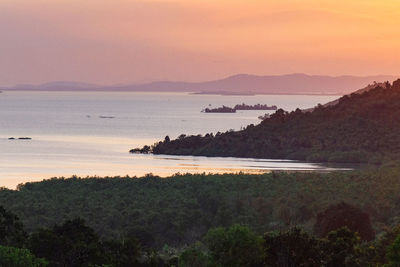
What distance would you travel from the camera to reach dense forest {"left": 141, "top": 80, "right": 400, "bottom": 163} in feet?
257

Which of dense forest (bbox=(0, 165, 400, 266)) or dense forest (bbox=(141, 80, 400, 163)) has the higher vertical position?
dense forest (bbox=(141, 80, 400, 163))

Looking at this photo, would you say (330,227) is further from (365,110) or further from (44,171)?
(365,110)

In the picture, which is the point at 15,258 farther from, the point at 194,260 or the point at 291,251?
the point at 291,251

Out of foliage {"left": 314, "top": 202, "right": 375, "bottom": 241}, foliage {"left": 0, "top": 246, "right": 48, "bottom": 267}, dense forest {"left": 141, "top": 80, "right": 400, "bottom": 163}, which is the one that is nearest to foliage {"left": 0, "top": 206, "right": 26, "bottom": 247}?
foliage {"left": 0, "top": 246, "right": 48, "bottom": 267}

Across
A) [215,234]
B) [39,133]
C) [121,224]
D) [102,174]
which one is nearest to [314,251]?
[215,234]

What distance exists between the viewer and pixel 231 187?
4750 centimetres

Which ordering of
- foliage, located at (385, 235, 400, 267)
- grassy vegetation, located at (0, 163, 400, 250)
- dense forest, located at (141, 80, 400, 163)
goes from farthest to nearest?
dense forest, located at (141, 80, 400, 163), grassy vegetation, located at (0, 163, 400, 250), foliage, located at (385, 235, 400, 267)

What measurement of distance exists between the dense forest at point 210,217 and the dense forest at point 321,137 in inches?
880

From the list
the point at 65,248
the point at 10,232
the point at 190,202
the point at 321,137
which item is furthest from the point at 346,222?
the point at 321,137

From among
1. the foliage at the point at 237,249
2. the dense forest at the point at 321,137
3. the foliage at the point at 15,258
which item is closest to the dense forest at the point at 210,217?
the foliage at the point at 237,249

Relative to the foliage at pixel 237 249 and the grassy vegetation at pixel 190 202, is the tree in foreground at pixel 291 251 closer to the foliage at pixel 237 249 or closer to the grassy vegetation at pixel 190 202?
the foliage at pixel 237 249

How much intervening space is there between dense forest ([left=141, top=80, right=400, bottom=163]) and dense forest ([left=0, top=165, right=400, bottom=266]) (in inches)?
880

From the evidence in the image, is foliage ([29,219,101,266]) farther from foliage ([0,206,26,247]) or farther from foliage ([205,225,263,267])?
foliage ([205,225,263,267])

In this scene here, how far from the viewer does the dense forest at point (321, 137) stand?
78.4 meters
